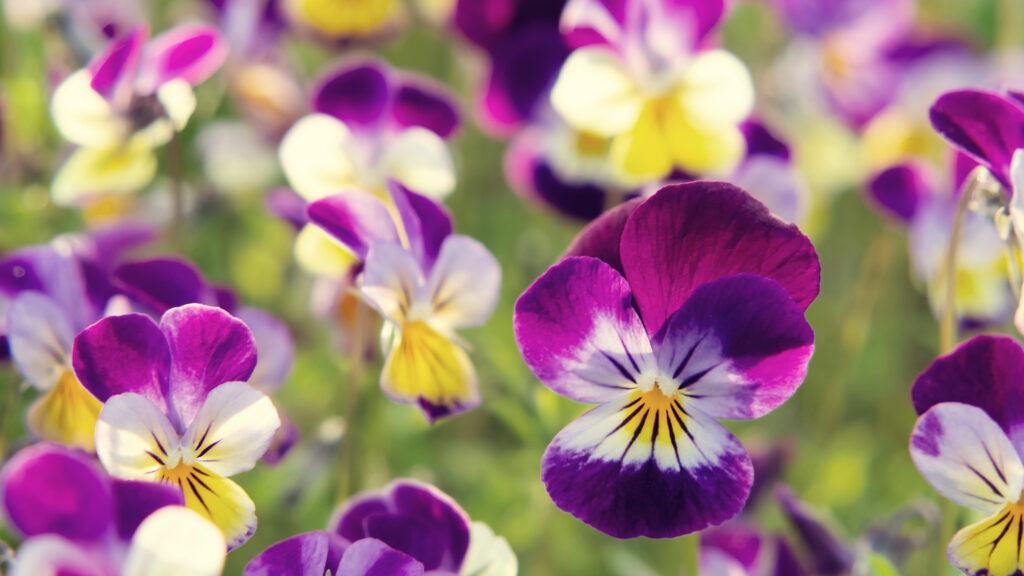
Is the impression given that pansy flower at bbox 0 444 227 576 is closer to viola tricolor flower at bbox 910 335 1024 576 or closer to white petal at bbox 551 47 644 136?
viola tricolor flower at bbox 910 335 1024 576

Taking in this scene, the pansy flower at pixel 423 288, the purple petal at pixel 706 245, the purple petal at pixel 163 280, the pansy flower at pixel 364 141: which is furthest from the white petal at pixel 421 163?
the purple petal at pixel 706 245

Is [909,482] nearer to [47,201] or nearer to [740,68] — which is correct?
[740,68]

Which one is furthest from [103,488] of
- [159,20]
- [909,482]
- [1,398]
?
[159,20]

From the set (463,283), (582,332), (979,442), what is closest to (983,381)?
(979,442)

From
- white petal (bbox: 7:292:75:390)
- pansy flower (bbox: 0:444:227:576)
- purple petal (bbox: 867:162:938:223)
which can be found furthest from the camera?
purple petal (bbox: 867:162:938:223)

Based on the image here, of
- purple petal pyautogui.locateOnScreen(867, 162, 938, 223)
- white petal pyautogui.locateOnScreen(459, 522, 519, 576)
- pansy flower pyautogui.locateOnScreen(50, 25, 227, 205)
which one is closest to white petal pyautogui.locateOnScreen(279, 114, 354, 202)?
pansy flower pyautogui.locateOnScreen(50, 25, 227, 205)

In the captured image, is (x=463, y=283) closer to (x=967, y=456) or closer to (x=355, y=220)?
(x=355, y=220)

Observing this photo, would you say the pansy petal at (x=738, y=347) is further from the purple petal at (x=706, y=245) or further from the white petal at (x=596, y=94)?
the white petal at (x=596, y=94)
